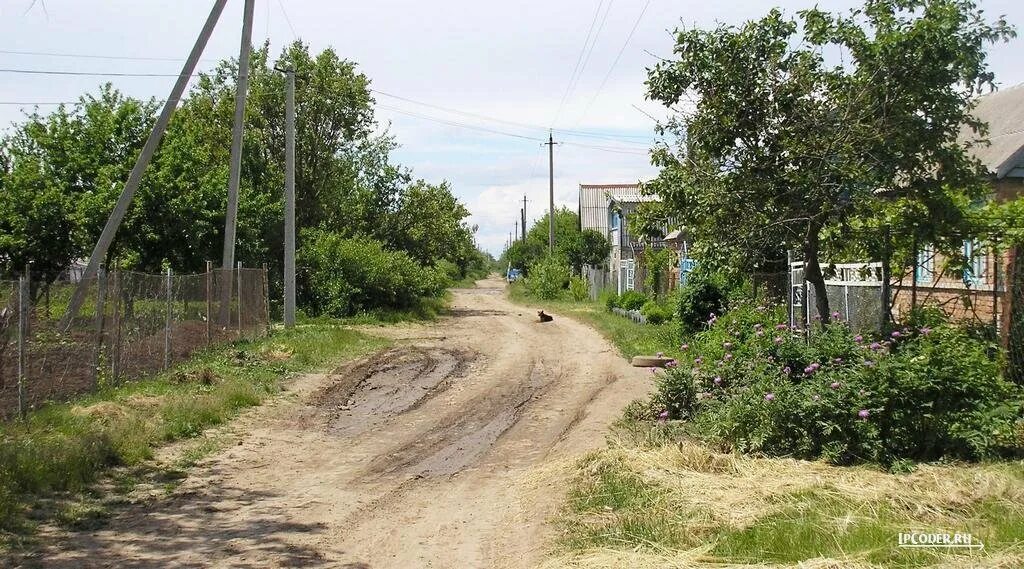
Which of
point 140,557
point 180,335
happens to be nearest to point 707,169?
point 140,557

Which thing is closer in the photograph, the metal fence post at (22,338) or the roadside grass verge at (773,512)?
the roadside grass verge at (773,512)

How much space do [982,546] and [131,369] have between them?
11273mm

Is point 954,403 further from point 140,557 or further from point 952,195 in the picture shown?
point 140,557

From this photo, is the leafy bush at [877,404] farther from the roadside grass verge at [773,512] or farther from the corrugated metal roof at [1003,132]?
the corrugated metal roof at [1003,132]

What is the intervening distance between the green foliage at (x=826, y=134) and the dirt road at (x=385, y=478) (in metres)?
3.11

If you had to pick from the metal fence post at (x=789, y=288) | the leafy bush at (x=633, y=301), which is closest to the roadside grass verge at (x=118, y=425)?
the metal fence post at (x=789, y=288)

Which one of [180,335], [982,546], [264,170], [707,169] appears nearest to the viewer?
[982,546]

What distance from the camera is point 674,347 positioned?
18.2 metres

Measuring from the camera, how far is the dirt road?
622cm

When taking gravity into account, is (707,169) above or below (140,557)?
above

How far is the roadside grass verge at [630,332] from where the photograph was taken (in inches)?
735

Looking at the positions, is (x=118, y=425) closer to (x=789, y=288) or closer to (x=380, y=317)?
(x=789, y=288)

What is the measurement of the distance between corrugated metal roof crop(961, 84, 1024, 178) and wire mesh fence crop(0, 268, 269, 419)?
41.3ft

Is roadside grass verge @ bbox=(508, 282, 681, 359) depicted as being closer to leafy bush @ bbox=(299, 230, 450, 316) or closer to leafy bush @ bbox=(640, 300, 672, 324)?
leafy bush @ bbox=(640, 300, 672, 324)
